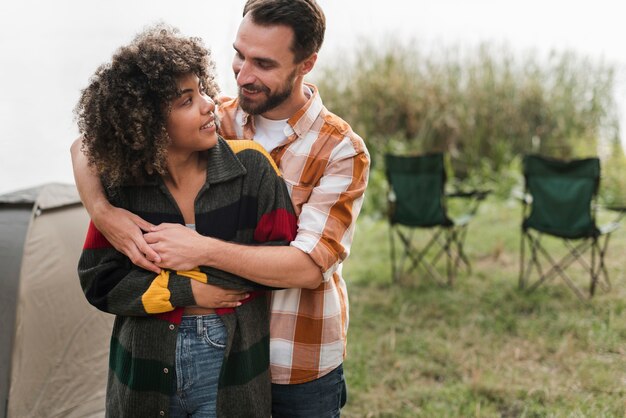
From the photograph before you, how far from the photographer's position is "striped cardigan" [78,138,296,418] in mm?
1577

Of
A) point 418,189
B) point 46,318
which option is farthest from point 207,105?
point 418,189

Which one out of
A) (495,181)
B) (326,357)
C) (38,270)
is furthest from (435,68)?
(326,357)

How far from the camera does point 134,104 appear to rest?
151 centimetres

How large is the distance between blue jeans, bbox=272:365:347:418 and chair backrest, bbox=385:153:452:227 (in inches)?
131

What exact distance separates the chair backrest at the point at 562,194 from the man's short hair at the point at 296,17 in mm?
3219

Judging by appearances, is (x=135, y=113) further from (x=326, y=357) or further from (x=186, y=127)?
(x=326, y=357)

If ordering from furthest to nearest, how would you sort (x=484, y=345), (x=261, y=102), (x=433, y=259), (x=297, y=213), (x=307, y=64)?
(x=433, y=259), (x=484, y=345), (x=307, y=64), (x=261, y=102), (x=297, y=213)

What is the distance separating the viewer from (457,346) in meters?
3.87

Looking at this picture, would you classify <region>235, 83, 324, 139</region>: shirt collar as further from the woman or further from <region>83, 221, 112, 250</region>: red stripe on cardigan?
<region>83, 221, 112, 250</region>: red stripe on cardigan

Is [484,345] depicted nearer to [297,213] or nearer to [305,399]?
[305,399]

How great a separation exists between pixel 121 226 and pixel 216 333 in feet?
1.07

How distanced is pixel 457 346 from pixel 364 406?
0.85 meters

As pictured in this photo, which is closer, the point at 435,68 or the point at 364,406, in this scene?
the point at 364,406

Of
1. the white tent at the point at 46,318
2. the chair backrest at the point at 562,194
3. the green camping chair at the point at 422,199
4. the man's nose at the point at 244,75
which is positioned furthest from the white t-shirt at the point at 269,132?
the chair backrest at the point at 562,194
